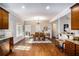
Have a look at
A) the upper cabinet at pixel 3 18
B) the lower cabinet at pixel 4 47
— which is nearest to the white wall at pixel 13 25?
the upper cabinet at pixel 3 18

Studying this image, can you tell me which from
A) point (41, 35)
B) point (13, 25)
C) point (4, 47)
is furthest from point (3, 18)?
point (41, 35)

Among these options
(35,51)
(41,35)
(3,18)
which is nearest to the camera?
(3,18)

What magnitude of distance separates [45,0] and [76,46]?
63.0 inches

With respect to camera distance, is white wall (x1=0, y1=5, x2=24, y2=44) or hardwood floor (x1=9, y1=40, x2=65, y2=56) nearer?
hardwood floor (x1=9, y1=40, x2=65, y2=56)

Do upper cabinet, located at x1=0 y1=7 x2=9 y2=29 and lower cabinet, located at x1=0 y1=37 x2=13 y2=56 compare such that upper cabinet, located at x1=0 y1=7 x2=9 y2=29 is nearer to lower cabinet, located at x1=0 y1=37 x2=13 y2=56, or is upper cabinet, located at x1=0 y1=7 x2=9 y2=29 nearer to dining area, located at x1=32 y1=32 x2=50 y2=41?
lower cabinet, located at x1=0 y1=37 x2=13 y2=56

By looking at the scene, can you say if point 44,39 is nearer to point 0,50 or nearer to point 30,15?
point 30,15

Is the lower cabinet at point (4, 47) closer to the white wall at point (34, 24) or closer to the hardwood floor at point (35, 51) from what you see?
the hardwood floor at point (35, 51)

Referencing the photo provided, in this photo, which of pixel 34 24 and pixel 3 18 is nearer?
pixel 3 18

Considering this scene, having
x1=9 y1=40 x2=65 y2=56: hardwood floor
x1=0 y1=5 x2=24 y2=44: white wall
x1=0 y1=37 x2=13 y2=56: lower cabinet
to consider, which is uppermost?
x1=0 y1=5 x2=24 y2=44: white wall

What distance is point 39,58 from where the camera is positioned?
1656mm

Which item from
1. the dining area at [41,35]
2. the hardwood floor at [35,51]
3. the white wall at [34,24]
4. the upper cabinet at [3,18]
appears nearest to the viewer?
the upper cabinet at [3,18]

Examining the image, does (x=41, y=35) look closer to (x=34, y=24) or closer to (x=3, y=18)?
(x=34, y=24)

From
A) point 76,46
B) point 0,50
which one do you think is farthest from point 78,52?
point 0,50

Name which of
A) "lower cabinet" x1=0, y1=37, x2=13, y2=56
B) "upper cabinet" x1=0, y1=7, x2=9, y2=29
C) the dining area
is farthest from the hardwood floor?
"upper cabinet" x1=0, y1=7, x2=9, y2=29
